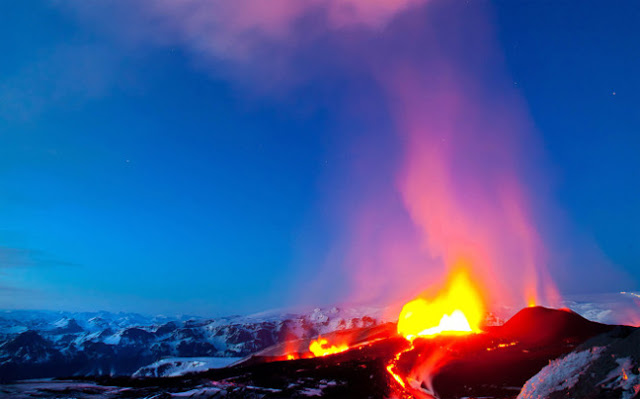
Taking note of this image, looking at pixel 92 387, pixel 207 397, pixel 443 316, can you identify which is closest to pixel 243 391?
pixel 207 397

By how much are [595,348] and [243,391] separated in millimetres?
25318

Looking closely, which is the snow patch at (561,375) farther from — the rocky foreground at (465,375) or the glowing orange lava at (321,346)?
the glowing orange lava at (321,346)

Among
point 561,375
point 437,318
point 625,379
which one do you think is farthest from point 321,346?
point 625,379

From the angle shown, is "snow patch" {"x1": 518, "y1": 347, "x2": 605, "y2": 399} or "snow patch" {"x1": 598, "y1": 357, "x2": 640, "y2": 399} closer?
"snow patch" {"x1": 598, "y1": 357, "x2": 640, "y2": 399}

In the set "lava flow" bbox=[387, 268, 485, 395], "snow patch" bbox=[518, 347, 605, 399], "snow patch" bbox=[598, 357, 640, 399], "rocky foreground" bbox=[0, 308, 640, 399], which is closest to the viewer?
"snow patch" bbox=[598, 357, 640, 399]

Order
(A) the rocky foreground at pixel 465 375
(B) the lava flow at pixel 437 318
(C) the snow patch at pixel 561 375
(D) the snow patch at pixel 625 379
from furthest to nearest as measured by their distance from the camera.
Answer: (B) the lava flow at pixel 437 318
(C) the snow patch at pixel 561 375
(A) the rocky foreground at pixel 465 375
(D) the snow patch at pixel 625 379

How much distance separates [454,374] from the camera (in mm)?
38125

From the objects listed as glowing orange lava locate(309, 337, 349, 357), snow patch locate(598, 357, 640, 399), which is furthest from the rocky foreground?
glowing orange lava locate(309, 337, 349, 357)

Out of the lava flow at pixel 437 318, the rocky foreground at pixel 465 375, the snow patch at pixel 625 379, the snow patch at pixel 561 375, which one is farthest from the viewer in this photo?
the lava flow at pixel 437 318

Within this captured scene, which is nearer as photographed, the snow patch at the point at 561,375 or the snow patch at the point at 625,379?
the snow patch at the point at 625,379

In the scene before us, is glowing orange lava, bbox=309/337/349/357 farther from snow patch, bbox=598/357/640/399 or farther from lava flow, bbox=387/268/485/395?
snow patch, bbox=598/357/640/399

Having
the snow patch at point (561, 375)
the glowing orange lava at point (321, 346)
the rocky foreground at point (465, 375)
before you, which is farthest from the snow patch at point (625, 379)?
the glowing orange lava at point (321, 346)

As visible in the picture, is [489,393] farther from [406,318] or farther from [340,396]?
[406,318]

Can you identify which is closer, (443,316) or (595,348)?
(595,348)
